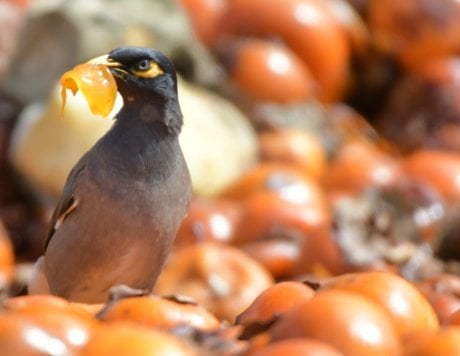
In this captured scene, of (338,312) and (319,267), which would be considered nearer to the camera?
(338,312)

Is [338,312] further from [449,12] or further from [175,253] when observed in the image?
[449,12]

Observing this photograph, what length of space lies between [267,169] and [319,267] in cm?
136

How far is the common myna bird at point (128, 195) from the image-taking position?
377 centimetres

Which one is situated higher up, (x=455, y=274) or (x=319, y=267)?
(x=455, y=274)

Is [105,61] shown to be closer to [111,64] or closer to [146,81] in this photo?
[111,64]

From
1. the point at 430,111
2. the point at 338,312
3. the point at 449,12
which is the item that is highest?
the point at 338,312

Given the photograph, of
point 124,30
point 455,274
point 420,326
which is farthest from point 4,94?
point 420,326

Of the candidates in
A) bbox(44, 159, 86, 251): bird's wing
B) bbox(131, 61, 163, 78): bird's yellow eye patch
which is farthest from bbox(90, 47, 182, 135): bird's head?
bbox(44, 159, 86, 251): bird's wing

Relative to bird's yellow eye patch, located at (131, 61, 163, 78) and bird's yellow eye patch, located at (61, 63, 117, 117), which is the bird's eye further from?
bird's yellow eye patch, located at (61, 63, 117, 117)

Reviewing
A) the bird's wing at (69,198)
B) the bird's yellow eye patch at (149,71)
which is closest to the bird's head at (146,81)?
the bird's yellow eye patch at (149,71)

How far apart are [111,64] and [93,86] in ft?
0.68

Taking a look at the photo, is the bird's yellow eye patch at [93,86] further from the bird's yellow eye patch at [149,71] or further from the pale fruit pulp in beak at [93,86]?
the bird's yellow eye patch at [149,71]

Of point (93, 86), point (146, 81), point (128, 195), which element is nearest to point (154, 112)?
point (146, 81)

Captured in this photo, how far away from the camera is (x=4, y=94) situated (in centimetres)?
723
